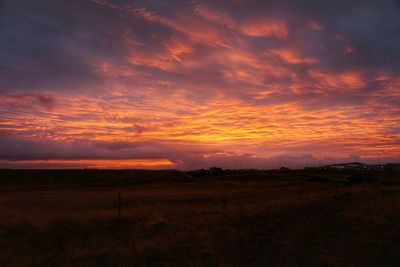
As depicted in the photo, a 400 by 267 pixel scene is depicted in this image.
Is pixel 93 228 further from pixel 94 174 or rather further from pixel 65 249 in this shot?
pixel 94 174

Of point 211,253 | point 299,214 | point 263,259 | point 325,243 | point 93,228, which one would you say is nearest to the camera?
point 263,259

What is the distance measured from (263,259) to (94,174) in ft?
278

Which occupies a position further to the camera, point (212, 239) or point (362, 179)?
point (362, 179)

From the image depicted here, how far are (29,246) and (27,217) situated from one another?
7.26 metres

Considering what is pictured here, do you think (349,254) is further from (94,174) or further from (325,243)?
(94,174)

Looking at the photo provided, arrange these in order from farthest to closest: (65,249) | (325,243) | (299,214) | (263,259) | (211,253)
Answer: (299,214) < (65,249) < (325,243) < (211,253) < (263,259)

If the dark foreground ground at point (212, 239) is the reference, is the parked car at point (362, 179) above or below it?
above

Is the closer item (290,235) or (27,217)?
(290,235)

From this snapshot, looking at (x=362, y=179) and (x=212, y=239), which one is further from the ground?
(x=362, y=179)

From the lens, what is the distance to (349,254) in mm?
11258

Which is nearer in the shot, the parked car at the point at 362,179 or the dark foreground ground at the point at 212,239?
the dark foreground ground at the point at 212,239

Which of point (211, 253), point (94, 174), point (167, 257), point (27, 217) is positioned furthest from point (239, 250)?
point (94, 174)

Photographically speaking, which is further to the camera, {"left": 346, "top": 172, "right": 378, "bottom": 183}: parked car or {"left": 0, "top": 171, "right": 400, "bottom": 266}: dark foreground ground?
{"left": 346, "top": 172, "right": 378, "bottom": 183}: parked car

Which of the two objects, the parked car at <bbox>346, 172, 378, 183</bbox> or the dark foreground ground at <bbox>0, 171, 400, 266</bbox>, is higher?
the parked car at <bbox>346, 172, 378, 183</bbox>
